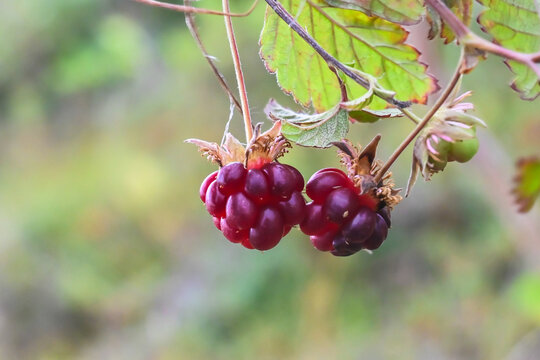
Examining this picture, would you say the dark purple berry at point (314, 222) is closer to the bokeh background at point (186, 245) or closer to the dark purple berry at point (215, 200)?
the dark purple berry at point (215, 200)

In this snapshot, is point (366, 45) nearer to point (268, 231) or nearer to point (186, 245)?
point (268, 231)

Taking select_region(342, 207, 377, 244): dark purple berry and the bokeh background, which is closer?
select_region(342, 207, 377, 244): dark purple berry

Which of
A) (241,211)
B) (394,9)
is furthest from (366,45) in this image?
(241,211)

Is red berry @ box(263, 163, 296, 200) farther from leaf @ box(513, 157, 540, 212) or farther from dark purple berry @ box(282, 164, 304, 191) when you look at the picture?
leaf @ box(513, 157, 540, 212)

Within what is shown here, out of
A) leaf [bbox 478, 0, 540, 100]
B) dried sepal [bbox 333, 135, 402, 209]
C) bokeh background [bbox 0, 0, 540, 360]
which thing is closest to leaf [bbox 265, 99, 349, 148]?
dried sepal [bbox 333, 135, 402, 209]

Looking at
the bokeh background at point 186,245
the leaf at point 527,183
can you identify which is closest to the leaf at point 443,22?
the leaf at point 527,183

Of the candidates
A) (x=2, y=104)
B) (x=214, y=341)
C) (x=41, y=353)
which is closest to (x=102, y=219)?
(x=41, y=353)
